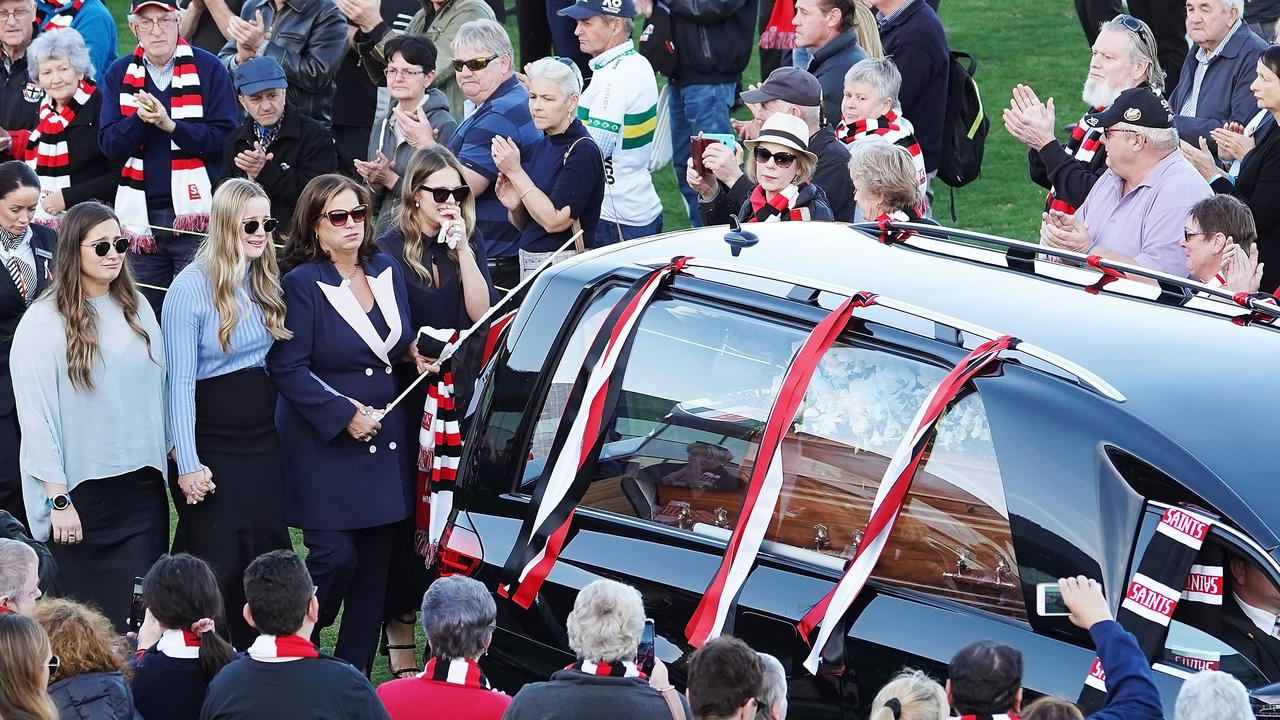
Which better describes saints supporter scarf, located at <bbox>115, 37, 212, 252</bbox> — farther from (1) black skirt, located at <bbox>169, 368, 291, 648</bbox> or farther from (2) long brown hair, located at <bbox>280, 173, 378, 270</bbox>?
(1) black skirt, located at <bbox>169, 368, 291, 648</bbox>

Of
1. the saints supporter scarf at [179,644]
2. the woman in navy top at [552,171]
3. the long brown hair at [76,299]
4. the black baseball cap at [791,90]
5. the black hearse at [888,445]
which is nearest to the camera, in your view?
the black hearse at [888,445]

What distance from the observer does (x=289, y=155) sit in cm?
863

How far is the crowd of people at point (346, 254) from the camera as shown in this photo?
14.6ft

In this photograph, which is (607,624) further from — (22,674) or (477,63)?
(477,63)

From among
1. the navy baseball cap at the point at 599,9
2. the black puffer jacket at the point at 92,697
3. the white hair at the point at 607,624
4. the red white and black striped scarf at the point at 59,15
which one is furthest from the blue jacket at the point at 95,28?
the white hair at the point at 607,624

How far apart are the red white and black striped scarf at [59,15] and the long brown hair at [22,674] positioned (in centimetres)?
720

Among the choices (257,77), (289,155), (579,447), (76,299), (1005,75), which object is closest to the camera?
(579,447)

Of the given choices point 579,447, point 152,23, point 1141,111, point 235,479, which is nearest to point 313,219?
point 235,479

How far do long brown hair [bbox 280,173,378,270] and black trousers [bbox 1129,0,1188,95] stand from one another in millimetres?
7143

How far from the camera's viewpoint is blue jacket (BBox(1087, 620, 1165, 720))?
3.83 meters

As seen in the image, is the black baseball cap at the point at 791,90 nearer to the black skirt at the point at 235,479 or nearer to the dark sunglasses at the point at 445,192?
the dark sunglasses at the point at 445,192

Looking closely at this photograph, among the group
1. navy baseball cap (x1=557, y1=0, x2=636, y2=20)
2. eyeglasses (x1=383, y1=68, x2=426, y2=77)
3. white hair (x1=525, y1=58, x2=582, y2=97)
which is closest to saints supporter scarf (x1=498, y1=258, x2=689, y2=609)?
white hair (x1=525, y1=58, x2=582, y2=97)

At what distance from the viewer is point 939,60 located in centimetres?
967

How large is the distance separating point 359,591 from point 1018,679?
132 inches
